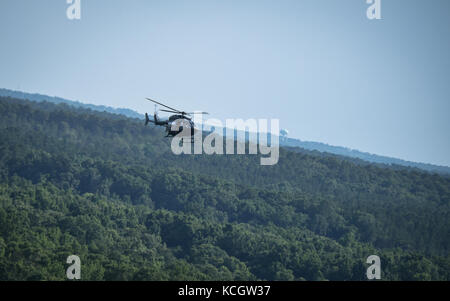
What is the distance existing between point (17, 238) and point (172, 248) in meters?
36.6

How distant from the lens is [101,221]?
14038cm

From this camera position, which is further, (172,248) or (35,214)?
(172,248)

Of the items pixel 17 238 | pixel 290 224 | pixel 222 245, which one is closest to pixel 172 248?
pixel 222 245

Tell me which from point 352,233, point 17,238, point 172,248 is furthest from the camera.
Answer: point 352,233

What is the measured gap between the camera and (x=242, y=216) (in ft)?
614

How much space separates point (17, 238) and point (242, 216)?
85359 millimetres

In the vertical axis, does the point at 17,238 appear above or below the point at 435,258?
above

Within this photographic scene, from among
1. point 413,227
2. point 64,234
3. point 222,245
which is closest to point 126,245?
point 64,234
